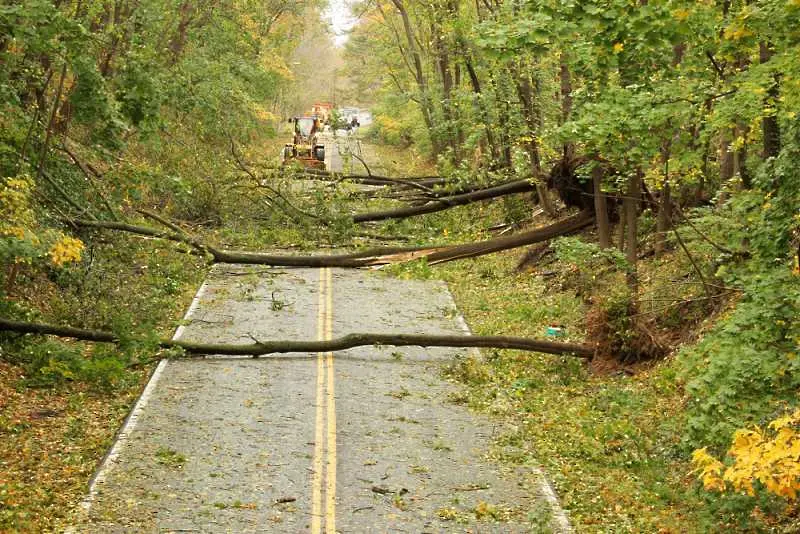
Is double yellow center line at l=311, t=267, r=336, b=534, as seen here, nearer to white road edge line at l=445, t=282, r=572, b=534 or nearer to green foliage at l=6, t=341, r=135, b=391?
white road edge line at l=445, t=282, r=572, b=534

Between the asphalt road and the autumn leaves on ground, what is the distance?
0.51 meters

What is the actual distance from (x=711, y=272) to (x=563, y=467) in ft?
16.6

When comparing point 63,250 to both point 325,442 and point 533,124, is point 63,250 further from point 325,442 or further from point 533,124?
point 533,124

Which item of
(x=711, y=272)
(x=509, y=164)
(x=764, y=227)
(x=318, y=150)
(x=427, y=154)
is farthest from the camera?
(x=427, y=154)

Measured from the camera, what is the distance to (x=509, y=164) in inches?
1190

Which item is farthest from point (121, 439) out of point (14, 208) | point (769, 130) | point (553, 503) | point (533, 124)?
point (533, 124)

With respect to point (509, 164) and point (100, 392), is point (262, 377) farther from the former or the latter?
point (509, 164)

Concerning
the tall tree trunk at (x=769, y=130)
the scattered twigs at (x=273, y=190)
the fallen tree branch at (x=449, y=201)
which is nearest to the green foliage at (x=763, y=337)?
the tall tree trunk at (x=769, y=130)

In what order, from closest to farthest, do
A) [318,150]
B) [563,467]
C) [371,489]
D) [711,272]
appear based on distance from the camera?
1. [371,489]
2. [563,467]
3. [711,272]
4. [318,150]

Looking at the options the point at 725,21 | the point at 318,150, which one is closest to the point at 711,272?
the point at 725,21

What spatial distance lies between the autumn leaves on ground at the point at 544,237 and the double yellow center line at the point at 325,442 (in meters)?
2.22

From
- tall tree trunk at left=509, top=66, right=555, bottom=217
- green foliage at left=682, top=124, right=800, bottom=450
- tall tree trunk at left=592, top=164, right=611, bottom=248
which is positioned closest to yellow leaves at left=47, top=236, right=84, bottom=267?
green foliage at left=682, top=124, right=800, bottom=450

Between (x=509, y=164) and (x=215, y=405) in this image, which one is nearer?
(x=215, y=405)

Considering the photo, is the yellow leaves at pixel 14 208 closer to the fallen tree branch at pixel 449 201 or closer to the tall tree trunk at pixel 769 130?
the tall tree trunk at pixel 769 130
